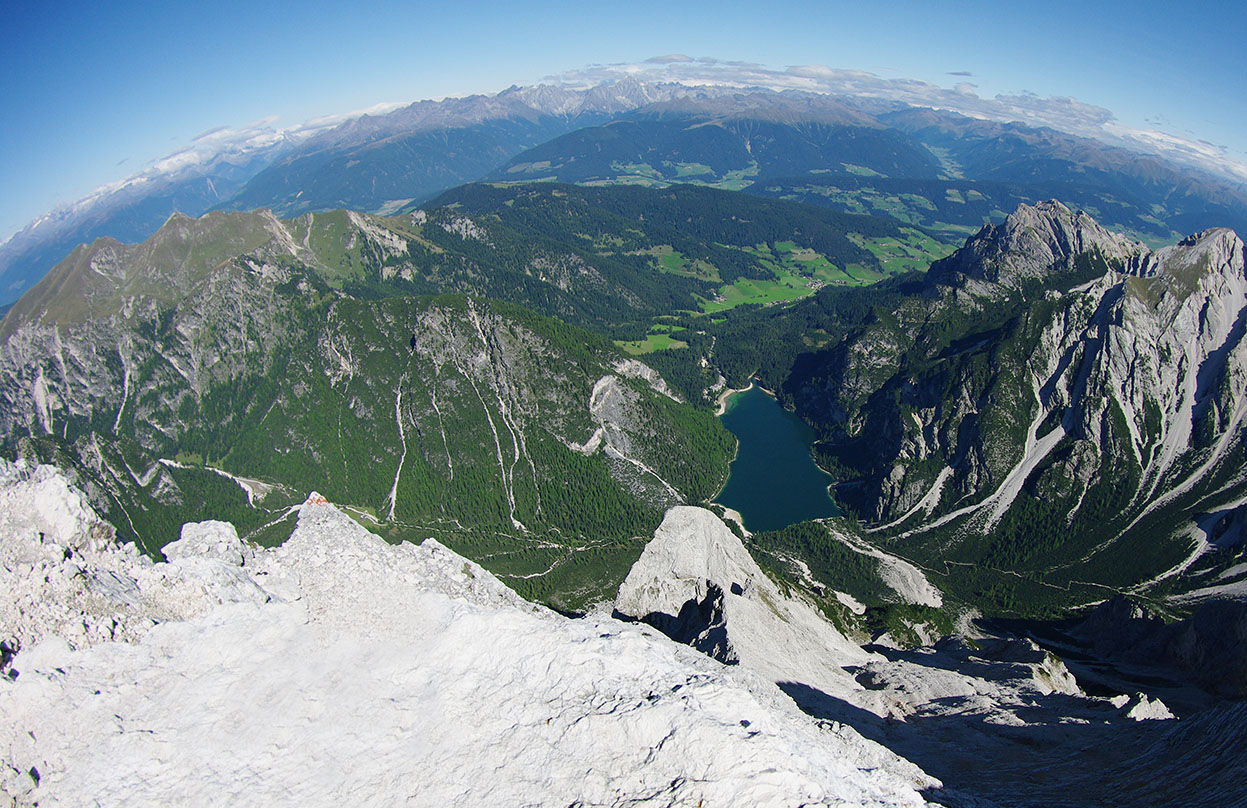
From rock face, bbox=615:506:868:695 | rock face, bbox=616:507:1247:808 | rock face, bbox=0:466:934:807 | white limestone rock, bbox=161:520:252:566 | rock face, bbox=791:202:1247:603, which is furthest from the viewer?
rock face, bbox=791:202:1247:603

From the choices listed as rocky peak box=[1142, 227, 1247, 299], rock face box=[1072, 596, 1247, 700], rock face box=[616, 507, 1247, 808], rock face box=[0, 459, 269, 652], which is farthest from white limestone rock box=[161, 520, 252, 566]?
rocky peak box=[1142, 227, 1247, 299]

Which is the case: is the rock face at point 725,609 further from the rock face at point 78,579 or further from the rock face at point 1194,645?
the rock face at point 78,579

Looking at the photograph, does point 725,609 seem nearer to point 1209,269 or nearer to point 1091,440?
point 1091,440

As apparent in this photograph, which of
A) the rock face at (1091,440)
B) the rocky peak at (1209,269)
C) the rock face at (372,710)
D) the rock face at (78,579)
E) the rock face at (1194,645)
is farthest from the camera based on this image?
the rocky peak at (1209,269)

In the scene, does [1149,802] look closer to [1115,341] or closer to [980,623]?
[980,623]

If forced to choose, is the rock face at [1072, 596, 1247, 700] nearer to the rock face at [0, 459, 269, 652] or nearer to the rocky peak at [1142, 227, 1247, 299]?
the rock face at [0, 459, 269, 652]

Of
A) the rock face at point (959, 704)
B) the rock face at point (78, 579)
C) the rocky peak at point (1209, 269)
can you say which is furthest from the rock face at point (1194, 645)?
the rocky peak at point (1209, 269)

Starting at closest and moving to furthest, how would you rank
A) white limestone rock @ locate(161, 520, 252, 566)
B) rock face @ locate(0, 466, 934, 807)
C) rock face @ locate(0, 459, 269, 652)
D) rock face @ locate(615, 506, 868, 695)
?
rock face @ locate(0, 466, 934, 807) → rock face @ locate(0, 459, 269, 652) → white limestone rock @ locate(161, 520, 252, 566) → rock face @ locate(615, 506, 868, 695)

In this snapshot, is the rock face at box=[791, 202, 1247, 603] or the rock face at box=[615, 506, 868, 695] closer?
the rock face at box=[615, 506, 868, 695]

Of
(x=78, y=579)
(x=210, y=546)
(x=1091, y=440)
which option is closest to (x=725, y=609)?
(x=210, y=546)
